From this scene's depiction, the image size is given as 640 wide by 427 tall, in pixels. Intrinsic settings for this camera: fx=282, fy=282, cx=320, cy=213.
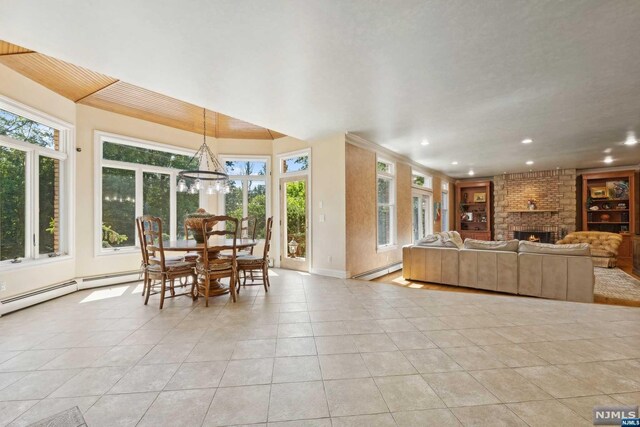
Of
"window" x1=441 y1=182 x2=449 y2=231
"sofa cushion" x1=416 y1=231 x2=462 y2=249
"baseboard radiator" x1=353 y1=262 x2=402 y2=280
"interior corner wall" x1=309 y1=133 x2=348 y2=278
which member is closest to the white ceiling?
"interior corner wall" x1=309 y1=133 x2=348 y2=278

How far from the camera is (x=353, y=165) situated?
17.7 ft

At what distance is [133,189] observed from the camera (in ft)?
16.6

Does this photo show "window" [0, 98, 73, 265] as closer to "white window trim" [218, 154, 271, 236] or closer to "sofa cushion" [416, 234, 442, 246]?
"white window trim" [218, 154, 271, 236]

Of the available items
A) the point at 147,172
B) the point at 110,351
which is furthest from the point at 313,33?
the point at 147,172

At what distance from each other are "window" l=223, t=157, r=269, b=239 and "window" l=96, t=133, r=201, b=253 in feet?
2.78

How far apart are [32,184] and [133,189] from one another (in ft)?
4.58

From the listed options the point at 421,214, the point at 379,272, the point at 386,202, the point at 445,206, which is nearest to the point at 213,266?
the point at 379,272

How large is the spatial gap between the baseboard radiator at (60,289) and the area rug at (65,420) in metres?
2.62

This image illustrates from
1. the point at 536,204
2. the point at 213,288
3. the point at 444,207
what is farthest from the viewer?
the point at 444,207

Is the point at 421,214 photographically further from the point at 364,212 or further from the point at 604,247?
the point at 604,247

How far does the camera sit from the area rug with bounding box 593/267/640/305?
4.41 metres

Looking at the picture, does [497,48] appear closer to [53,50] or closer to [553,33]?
[553,33]

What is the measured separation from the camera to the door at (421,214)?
8.45m

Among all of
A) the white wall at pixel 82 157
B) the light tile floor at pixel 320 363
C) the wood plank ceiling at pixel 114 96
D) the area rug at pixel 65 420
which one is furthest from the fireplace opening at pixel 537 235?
the area rug at pixel 65 420
